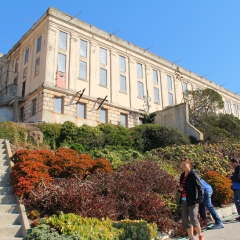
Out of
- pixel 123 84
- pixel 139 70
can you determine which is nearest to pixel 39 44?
pixel 123 84

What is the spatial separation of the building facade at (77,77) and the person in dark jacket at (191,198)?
678 inches

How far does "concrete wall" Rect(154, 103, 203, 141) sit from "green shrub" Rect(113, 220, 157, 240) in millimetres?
16756

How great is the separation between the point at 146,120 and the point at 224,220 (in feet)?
69.0

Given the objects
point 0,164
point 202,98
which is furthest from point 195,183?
point 202,98

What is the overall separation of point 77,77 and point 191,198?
818 inches

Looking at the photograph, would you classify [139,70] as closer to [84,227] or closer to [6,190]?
[6,190]

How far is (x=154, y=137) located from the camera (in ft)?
66.7

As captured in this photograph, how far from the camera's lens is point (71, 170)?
325 inches

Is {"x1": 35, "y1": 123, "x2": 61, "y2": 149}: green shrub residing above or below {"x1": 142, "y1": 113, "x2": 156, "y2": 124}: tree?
below

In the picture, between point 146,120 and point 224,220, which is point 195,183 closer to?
point 224,220

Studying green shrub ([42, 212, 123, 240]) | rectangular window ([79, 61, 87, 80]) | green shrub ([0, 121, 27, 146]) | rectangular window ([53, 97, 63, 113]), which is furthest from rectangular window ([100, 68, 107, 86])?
green shrub ([42, 212, 123, 240])

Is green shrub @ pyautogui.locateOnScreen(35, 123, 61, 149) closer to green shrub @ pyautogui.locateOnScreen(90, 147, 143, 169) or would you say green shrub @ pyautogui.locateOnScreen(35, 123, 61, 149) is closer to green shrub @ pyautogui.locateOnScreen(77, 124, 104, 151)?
green shrub @ pyautogui.locateOnScreen(77, 124, 104, 151)

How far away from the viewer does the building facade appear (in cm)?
2306

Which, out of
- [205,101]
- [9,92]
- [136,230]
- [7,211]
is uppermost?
[9,92]
